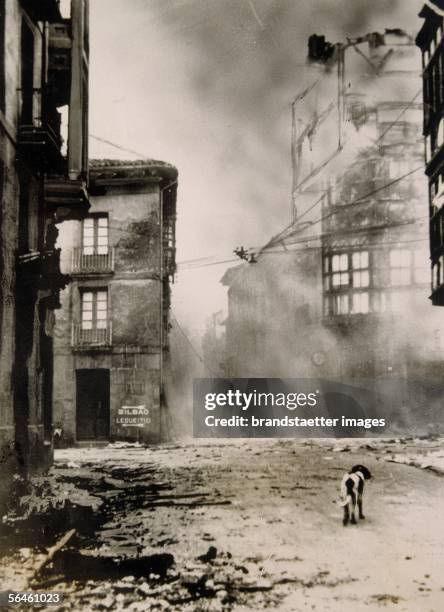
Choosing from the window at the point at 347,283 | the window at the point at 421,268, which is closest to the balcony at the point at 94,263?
the window at the point at 347,283

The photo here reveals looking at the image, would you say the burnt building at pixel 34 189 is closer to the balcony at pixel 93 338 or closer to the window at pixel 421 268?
the balcony at pixel 93 338

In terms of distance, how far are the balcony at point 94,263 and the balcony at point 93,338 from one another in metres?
0.56

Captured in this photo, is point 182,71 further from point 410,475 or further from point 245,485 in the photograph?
point 410,475

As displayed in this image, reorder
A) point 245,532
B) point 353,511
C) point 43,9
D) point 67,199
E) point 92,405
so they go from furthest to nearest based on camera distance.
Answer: point 92,405 → point 67,199 → point 43,9 → point 353,511 → point 245,532

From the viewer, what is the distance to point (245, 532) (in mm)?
5598

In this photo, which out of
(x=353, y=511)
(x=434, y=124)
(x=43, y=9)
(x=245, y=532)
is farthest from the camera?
(x=43, y=9)

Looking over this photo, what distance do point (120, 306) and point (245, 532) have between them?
8.54 ft

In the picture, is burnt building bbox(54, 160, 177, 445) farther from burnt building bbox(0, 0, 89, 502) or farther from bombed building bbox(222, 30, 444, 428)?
bombed building bbox(222, 30, 444, 428)

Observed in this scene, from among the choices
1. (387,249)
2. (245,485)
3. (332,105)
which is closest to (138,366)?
(245,485)

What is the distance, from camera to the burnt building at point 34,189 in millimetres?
6430

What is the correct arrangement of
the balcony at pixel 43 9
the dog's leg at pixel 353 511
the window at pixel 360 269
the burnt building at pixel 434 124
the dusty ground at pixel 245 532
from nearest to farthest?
1. the dusty ground at pixel 245 532
2. the dog's leg at pixel 353 511
3. the burnt building at pixel 434 124
4. the window at pixel 360 269
5. the balcony at pixel 43 9

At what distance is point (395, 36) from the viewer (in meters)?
6.26

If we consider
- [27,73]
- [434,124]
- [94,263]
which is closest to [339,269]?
[434,124]

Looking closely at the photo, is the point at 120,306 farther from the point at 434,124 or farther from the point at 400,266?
the point at 434,124
